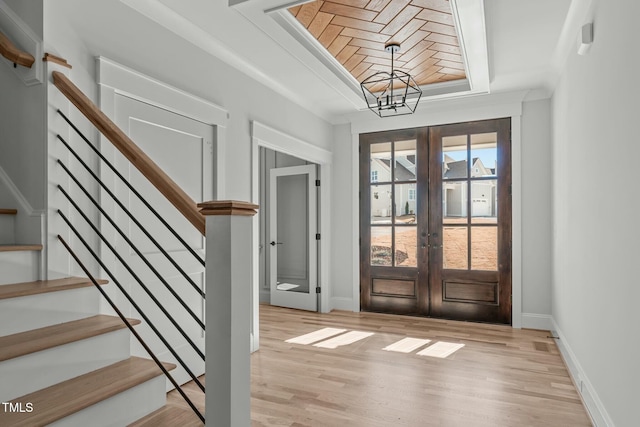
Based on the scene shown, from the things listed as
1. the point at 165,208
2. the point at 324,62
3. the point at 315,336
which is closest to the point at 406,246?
the point at 315,336

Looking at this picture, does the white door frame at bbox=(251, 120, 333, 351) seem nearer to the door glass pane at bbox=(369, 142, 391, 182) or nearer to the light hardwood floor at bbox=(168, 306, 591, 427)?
the door glass pane at bbox=(369, 142, 391, 182)

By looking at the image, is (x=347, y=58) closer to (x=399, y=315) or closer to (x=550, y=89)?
(x=550, y=89)

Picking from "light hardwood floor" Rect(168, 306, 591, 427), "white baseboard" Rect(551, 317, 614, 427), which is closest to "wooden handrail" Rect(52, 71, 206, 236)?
"light hardwood floor" Rect(168, 306, 591, 427)

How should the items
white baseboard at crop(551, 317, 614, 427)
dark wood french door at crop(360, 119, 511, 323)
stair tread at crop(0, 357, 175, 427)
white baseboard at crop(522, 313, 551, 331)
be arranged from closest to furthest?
stair tread at crop(0, 357, 175, 427) → white baseboard at crop(551, 317, 614, 427) → white baseboard at crop(522, 313, 551, 331) → dark wood french door at crop(360, 119, 511, 323)

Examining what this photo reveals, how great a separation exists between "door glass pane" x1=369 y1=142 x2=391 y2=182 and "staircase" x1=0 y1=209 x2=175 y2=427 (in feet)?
12.8

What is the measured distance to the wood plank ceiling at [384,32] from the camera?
2811mm

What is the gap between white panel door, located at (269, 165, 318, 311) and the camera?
547cm

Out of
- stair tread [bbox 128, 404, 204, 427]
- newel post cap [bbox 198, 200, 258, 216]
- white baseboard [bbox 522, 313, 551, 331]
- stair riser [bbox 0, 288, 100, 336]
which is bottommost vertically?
white baseboard [bbox 522, 313, 551, 331]

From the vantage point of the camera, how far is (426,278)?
504cm

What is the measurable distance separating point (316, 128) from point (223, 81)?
6.15ft

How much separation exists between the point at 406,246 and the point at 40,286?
4086 mm

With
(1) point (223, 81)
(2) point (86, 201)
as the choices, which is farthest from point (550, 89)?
(2) point (86, 201)

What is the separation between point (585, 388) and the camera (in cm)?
265

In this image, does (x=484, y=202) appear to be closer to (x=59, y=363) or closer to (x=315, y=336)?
(x=315, y=336)
